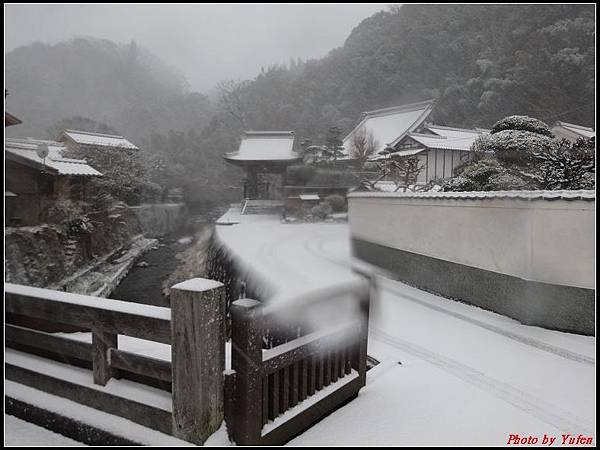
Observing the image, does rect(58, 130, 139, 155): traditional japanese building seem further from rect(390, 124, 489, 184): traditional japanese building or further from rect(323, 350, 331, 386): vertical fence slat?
rect(390, 124, 489, 184): traditional japanese building

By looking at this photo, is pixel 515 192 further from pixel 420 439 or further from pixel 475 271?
pixel 420 439

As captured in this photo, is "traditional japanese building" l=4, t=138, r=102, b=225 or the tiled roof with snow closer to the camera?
"traditional japanese building" l=4, t=138, r=102, b=225

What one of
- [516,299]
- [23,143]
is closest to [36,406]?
[23,143]

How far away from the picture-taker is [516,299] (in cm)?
421

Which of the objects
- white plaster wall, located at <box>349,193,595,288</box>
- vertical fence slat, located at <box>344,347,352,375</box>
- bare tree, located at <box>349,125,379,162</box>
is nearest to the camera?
vertical fence slat, located at <box>344,347,352,375</box>

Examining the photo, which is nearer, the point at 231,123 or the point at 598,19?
the point at 598,19

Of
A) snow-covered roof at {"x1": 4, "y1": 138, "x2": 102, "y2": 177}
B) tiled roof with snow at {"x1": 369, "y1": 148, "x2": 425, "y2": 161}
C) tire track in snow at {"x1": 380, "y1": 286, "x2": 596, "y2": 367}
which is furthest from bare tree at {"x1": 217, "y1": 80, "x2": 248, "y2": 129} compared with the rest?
tire track in snow at {"x1": 380, "y1": 286, "x2": 596, "y2": 367}

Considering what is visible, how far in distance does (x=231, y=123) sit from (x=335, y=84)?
1295 millimetres

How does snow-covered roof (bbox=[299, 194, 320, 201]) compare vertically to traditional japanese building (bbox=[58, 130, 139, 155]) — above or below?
below

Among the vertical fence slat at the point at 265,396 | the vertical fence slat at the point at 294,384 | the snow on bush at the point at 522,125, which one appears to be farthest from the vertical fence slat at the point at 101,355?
the snow on bush at the point at 522,125

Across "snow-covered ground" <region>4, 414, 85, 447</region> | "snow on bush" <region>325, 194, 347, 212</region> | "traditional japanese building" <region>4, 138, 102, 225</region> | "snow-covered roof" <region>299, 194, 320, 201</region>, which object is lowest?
"snow-covered ground" <region>4, 414, 85, 447</region>

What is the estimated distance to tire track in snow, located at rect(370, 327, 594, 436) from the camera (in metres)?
2.32

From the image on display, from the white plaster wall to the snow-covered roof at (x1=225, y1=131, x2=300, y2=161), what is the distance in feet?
4.68

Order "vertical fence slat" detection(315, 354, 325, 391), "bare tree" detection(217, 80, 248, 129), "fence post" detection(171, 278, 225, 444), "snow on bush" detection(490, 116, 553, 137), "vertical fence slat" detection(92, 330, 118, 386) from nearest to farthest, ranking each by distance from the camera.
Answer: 1. "fence post" detection(171, 278, 225, 444)
2. "vertical fence slat" detection(92, 330, 118, 386)
3. "vertical fence slat" detection(315, 354, 325, 391)
4. "snow on bush" detection(490, 116, 553, 137)
5. "bare tree" detection(217, 80, 248, 129)
